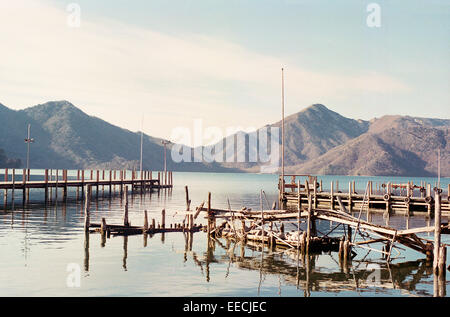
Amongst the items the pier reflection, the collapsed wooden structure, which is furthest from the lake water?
the collapsed wooden structure

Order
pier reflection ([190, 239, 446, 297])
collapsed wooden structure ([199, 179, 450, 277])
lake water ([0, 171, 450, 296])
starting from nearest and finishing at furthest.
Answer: lake water ([0, 171, 450, 296]) → pier reflection ([190, 239, 446, 297]) → collapsed wooden structure ([199, 179, 450, 277])

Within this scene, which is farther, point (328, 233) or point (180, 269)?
point (328, 233)

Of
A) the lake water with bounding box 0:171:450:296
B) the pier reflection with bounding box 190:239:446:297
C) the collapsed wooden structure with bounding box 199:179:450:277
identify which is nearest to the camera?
the lake water with bounding box 0:171:450:296

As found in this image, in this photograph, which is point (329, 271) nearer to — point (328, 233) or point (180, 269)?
point (328, 233)

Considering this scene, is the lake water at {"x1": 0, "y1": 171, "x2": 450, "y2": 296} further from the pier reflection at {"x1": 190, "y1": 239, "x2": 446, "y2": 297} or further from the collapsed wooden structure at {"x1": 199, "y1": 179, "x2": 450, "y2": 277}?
the collapsed wooden structure at {"x1": 199, "y1": 179, "x2": 450, "y2": 277}

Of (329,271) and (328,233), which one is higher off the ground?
(328,233)

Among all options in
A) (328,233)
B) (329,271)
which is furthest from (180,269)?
(328,233)

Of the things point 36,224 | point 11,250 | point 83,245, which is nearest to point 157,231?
point 83,245

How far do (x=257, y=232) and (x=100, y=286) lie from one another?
1374 cm

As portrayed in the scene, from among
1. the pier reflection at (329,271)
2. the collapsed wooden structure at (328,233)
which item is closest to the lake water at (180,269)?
the pier reflection at (329,271)

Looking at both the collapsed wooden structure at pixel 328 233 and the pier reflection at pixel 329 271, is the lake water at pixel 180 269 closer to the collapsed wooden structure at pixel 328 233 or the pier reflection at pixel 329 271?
the pier reflection at pixel 329 271

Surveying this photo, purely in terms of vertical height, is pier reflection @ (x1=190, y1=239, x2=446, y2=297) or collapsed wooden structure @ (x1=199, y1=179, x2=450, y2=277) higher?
collapsed wooden structure @ (x1=199, y1=179, x2=450, y2=277)

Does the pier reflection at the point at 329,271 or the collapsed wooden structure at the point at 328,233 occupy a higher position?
the collapsed wooden structure at the point at 328,233
